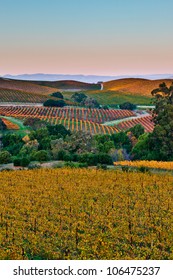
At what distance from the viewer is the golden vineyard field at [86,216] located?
599 inches

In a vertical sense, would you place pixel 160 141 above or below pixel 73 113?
above

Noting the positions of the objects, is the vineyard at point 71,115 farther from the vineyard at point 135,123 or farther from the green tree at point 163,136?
the green tree at point 163,136

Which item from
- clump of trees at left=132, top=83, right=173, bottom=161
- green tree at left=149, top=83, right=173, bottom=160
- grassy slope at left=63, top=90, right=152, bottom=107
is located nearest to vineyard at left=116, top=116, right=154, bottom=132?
clump of trees at left=132, top=83, right=173, bottom=161

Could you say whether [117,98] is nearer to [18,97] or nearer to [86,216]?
[18,97]

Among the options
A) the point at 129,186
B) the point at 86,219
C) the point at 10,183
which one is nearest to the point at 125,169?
the point at 129,186

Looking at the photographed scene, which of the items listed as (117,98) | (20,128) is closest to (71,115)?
(20,128)

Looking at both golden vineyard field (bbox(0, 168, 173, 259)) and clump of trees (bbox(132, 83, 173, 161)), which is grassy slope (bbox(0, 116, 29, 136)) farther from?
golden vineyard field (bbox(0, 168, 173, 259))

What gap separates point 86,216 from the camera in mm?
20047

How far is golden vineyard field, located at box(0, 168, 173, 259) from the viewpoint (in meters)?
15.2

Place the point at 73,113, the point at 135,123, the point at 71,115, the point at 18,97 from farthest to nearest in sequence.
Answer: the point at 18,97, the point at 73,113, the point at 71,115, the point at 135,123

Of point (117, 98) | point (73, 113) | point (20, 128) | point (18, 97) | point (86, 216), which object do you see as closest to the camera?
point (86, 216)

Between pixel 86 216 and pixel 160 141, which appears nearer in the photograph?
pixel 86 216

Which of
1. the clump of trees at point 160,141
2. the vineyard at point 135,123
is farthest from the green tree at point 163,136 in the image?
the vineyard at point 135,123

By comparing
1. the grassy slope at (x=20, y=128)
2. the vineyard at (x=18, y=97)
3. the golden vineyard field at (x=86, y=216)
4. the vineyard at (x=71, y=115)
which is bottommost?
the grassy slope at (x=20, y=128)
